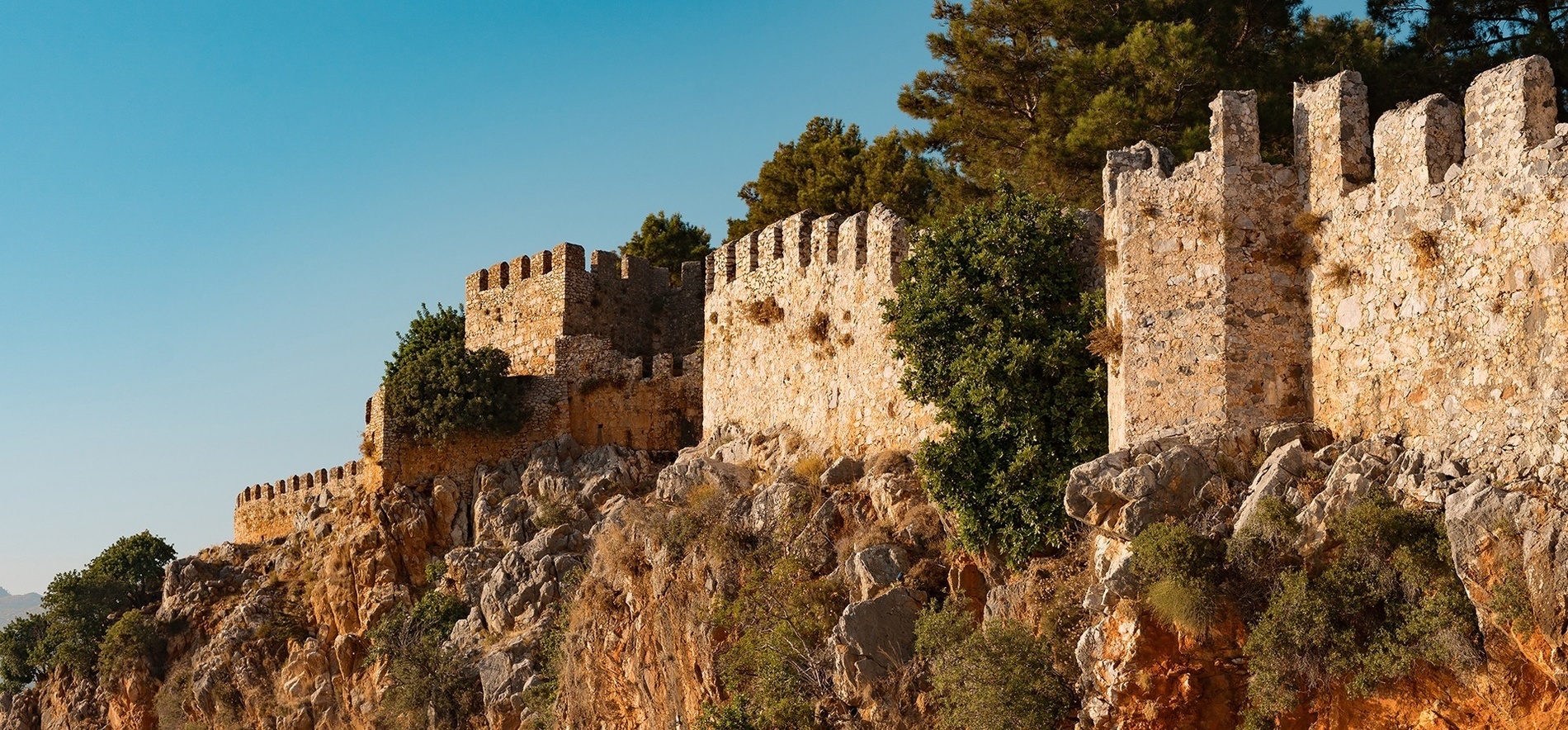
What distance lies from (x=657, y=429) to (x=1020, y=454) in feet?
45.5

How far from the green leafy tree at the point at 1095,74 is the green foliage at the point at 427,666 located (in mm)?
12956

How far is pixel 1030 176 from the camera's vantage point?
87.1 feet

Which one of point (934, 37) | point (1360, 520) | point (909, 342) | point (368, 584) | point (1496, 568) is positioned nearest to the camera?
point (1496, 568)

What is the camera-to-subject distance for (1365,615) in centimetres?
1537

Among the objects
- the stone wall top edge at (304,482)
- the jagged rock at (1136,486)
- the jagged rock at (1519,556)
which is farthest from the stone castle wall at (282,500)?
the jagged rock at (1519,556)

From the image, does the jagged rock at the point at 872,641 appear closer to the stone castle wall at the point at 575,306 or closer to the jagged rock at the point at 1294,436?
the jagged rock at the point at 1294,436

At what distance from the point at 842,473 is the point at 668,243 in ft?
62.4

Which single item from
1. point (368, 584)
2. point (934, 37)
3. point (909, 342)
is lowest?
point (368, 584)

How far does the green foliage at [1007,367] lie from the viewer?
20.2 m

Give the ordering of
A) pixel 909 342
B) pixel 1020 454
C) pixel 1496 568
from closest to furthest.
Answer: pixel 1496 568 → pixel 1020 454 → pixel 909 342

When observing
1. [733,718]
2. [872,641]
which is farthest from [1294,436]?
[733,718]

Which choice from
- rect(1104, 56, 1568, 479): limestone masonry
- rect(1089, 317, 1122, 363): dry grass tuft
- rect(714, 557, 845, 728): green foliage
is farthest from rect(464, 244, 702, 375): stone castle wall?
rect(1104, 56, 1568, 479): limestone masonry

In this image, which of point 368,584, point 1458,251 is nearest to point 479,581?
point 368,584

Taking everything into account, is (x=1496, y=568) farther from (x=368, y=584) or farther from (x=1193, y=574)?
(x=368, y=584)
